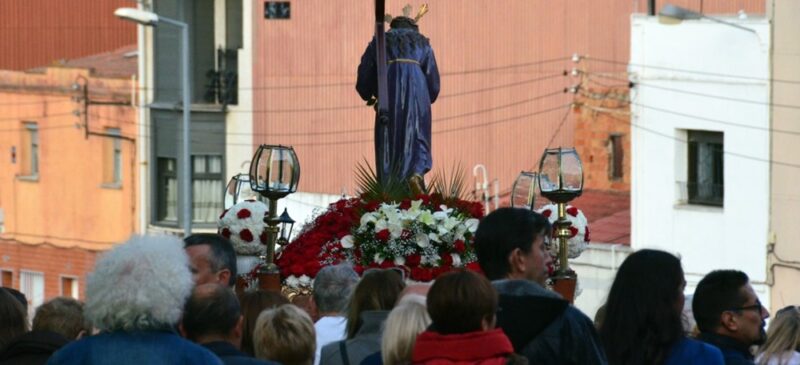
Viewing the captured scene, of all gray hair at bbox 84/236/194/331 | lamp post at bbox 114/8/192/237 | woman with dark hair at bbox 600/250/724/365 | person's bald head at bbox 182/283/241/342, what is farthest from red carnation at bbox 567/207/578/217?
lamp post at bbox 114/8/192/237

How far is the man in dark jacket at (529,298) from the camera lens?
828 centimetres

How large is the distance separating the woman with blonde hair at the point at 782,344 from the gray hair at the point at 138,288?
3374 mm

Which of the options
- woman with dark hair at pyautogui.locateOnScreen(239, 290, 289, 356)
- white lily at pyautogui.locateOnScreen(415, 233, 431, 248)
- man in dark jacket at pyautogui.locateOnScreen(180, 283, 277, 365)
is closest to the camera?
man in dark jacket at pyautogui.locateOnScreen(180, 283, 277, 365)

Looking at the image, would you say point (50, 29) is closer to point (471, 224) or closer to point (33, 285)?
point (33, 285)

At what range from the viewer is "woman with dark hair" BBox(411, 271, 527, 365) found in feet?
25.8

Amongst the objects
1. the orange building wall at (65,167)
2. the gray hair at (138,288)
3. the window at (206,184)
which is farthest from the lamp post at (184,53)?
the gray hair at (138,288)

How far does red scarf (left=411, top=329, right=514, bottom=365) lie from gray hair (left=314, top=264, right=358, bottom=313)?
2254 millimetres

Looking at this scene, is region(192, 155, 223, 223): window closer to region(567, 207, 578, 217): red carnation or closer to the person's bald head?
region(567, 207, 578, 217): red carnation

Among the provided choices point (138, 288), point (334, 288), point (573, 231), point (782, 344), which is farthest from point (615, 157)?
point (138, 288)

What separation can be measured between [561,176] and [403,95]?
2.36m

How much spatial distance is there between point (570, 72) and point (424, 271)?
104ft

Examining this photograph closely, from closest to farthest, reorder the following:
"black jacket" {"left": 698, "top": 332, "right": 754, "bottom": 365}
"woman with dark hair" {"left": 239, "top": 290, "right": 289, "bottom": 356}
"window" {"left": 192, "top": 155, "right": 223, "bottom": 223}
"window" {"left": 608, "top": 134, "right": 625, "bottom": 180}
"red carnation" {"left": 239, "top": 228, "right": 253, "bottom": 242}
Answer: "black jacket" {"left": 698, "top": 332, "right": 754, "bottom": 365} < "woman with dark hair" {"left": 239, "top": 290, "right": 289, "bottom": 356} < "red carnation" {"left": 239, "top": 228, "right": 253, "bottom": 242} < "window" {"left": 608, "top": 134, "right": 625, "bottom": 180} < "window" {"left": 192, "top": 155, "right": 223, "bottom": 223}

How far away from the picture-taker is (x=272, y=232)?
41.7ft

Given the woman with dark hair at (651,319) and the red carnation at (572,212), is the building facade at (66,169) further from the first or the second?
the woman with dark hair at (651,319)
